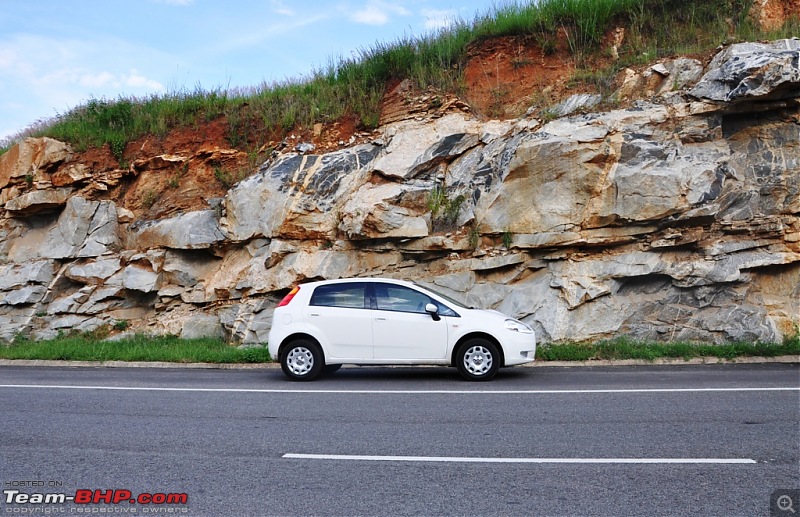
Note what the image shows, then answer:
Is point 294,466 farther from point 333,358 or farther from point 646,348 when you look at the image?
point 646,348

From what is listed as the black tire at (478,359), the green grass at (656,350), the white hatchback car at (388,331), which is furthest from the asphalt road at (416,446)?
the green grass at (656,350)

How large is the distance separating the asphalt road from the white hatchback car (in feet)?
1.64

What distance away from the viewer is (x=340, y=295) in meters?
11.0

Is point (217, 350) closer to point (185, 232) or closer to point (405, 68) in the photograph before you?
point (185, 232)

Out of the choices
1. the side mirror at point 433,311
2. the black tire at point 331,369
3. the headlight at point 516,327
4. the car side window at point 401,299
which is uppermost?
the car side window at point 401,299

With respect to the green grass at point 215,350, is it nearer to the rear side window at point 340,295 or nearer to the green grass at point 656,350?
the green grass at point 656,350

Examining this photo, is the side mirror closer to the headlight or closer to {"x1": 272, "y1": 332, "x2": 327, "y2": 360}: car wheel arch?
the headlight

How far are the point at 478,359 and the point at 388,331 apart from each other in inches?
60.2

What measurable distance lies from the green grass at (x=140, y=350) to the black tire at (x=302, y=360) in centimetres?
273

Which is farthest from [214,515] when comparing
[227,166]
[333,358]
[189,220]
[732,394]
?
[227,166]

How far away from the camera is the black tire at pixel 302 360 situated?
420 inches

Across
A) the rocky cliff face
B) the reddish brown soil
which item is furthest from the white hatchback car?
the reddish brown soil

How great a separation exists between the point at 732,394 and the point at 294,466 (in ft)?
19.9

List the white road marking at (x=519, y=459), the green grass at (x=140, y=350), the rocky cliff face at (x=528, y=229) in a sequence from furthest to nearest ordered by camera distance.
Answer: the green grass at (x=140, y=350), the rocky cliff face at (x=528, y=229), the white road marking at (x=519, y=459)
